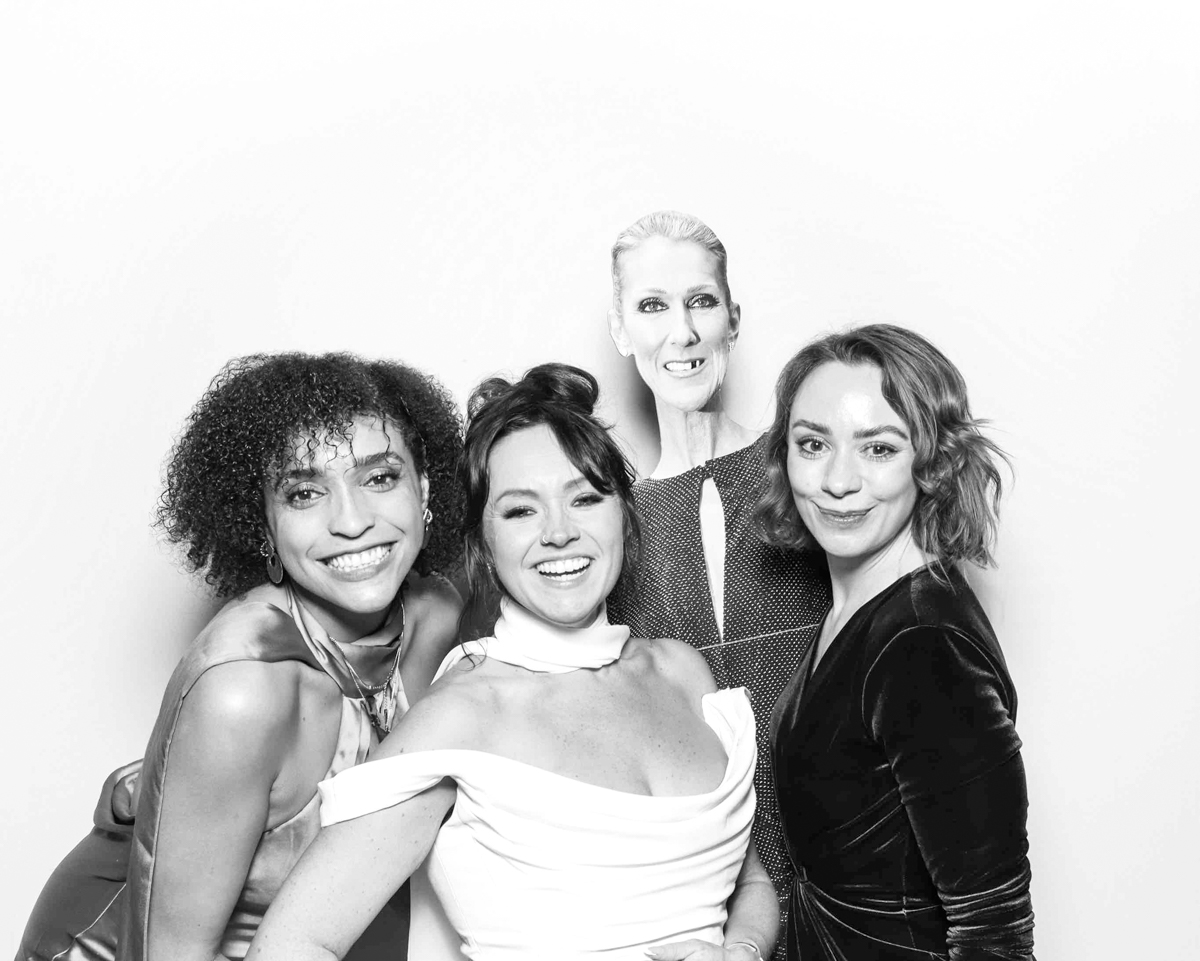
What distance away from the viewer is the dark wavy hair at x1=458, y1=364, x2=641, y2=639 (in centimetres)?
239

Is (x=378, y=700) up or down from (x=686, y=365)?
down

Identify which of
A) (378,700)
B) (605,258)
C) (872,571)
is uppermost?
(605,258)

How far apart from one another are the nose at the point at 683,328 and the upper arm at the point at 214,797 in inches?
51.9

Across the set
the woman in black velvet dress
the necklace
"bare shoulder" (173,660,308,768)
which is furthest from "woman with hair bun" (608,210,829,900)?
"bare shoulder" (173,660,308,768)

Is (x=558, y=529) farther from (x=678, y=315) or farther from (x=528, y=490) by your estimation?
(x=678, y=315)

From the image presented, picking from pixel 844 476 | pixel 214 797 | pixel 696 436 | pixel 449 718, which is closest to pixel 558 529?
pixel 449 718

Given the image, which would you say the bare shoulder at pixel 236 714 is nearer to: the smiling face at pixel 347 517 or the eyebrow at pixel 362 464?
the smiling face at pixel 347 517

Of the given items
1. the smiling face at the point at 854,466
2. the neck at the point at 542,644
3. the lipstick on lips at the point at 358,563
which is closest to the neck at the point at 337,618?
the lipstick on lips at the point at 358,563

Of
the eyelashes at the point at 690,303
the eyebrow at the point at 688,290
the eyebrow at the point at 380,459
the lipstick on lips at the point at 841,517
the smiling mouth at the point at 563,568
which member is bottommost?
the smiling mouth at the point at 563,568

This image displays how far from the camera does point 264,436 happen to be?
8.46 ft

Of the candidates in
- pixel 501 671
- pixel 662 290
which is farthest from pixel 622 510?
pixel 662 290

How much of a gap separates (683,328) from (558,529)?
1009mm

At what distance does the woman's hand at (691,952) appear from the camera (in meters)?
2.20

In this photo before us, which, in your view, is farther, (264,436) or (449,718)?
(264,436)
